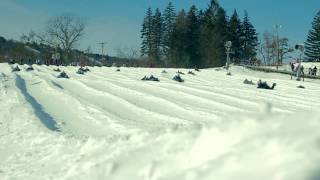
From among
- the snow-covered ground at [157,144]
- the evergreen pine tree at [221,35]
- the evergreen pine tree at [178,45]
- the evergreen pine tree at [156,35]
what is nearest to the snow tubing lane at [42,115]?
the snow-covered ground at [157,144]

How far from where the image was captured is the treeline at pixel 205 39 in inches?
3745

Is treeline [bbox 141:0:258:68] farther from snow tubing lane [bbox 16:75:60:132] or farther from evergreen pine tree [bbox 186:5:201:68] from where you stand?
snow tubing lane [bbox 16:75:60:132]

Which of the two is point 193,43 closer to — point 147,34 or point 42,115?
point 147,34

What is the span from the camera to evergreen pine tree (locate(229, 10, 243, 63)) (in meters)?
97.3

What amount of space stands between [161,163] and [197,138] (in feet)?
1.32

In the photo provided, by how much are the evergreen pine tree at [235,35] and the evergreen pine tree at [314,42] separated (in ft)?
36.5

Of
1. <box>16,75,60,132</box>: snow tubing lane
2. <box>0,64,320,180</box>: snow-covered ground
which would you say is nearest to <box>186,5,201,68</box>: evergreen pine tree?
<box>16,75,60,132</box>: snow tubing lane

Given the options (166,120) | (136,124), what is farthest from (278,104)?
(136,124)

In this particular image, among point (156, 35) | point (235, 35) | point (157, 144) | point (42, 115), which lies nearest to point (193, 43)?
point (235, 35)

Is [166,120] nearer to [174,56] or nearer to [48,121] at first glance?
[48,121]

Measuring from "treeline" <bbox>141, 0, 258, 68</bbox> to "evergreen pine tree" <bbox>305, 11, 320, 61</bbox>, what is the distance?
357 inches

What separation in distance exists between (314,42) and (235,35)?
1342cm

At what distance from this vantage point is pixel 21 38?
383 feet

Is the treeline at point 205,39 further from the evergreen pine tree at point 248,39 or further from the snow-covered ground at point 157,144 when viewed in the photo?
the snow-covered ground at point 157,144
